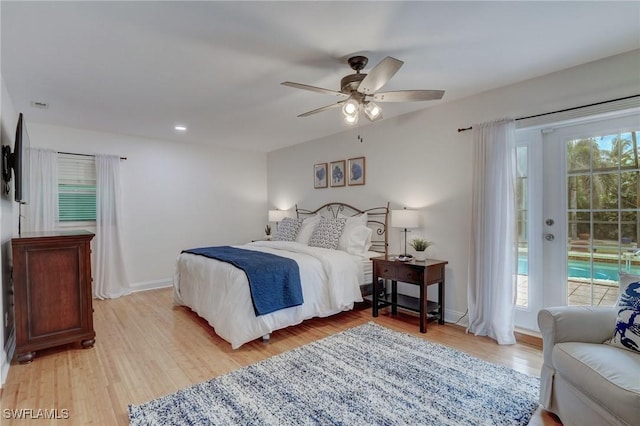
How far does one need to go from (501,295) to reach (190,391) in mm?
2717

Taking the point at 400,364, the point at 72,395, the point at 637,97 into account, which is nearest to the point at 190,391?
the point at 72,395

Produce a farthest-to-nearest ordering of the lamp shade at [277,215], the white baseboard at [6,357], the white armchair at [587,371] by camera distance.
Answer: the lamp shade at [277,215]
the white baseboard at [6,357]
the white armchair at [587,371]

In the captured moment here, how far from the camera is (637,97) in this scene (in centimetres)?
228

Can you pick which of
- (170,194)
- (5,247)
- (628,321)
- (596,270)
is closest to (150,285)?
(170,194)

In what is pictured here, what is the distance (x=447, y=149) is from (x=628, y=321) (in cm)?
218

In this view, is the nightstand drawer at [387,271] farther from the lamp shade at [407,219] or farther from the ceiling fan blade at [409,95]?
the ceiling fan blade at [409,95]

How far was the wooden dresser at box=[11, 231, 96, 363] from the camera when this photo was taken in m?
2.53

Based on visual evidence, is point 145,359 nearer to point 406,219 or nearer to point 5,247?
point 5,247

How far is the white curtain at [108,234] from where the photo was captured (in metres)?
4.34

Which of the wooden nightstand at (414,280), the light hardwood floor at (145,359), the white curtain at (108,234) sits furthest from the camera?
the white curtain at (108,234)

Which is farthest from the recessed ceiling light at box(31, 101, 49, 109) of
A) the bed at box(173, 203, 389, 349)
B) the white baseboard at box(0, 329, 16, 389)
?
the white baseboard at box(0, 329, 16, 389)

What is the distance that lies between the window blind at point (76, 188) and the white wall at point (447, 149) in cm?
343

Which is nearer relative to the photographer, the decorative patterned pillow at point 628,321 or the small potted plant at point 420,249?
the decorative patterned pillow at point 628,321

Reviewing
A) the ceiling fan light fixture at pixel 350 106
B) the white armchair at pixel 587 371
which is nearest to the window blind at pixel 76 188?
the ceiling fan light fixture at pixel 350 106
